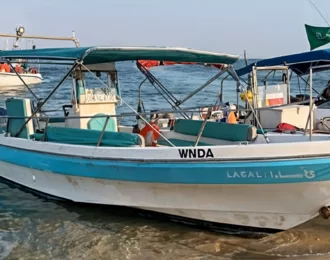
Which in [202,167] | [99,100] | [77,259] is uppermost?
[99,100]

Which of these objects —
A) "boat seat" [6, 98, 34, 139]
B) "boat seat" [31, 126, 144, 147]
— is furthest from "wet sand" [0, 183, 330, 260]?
"boat seat" [6, 98, 34, 139]

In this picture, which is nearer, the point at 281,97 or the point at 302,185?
the point at 302,185

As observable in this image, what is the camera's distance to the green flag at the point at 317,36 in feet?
34.5

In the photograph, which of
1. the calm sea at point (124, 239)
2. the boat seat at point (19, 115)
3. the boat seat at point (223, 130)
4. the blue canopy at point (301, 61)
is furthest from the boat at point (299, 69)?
the boat seat at point (19, 115)

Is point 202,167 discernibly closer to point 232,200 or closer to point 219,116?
point 232,200

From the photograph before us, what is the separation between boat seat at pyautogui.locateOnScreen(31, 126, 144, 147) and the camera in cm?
724

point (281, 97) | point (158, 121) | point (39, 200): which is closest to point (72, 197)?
point (39, 200)

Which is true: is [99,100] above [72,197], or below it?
above

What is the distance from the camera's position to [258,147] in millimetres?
6266

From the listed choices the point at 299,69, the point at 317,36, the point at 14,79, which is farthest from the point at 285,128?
the point at 14,79

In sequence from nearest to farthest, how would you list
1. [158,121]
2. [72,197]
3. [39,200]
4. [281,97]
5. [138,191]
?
[138,191], [72,197], [39,200], [158,121], [281,97]

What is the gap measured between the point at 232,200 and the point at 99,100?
3.51 m

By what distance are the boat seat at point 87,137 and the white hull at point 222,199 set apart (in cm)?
56

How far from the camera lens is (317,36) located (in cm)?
1066
